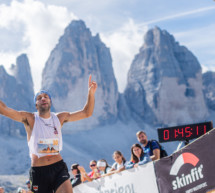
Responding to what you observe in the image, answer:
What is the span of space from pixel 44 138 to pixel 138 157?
3.88 metres

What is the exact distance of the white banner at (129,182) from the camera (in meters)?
7.45

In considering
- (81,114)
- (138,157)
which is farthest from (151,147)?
(81,114)

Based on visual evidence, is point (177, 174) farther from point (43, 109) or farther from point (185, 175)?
point (43, 109)

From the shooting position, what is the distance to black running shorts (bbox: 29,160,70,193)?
4.55 m

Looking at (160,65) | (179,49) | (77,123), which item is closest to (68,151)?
(77,123)

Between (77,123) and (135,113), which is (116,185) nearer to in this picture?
(77,123)

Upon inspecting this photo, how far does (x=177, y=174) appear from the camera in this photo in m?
7.02

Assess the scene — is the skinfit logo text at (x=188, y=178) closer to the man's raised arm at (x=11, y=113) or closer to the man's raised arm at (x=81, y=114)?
the man's raised arm at (x=81, y=114)

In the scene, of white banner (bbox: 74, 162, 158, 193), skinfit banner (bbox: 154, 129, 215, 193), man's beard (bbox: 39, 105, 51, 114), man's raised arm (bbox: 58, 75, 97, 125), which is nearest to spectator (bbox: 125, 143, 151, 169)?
white banner (bbox: 74, 162, 158, 193)

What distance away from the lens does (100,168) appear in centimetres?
946

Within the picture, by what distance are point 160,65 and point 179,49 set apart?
41.7ft

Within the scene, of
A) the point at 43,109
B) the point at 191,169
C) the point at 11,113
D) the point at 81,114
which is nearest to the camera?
the point at 11,113

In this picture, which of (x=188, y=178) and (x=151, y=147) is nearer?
(x=188, y=178)

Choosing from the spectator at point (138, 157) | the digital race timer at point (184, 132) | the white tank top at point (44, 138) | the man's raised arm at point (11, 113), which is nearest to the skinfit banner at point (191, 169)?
the spectator at point (138, 157)
